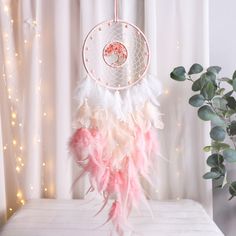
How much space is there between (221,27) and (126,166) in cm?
108

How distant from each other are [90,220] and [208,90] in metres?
0.75

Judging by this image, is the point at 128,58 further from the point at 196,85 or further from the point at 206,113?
the point at 206,113

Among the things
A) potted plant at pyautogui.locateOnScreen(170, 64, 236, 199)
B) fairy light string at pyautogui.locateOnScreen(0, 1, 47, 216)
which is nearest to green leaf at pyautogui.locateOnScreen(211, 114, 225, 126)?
potted plant at pyautogui.locateOnScreen(170, 64, 236, 199)

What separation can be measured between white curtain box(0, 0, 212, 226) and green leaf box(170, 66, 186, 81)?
134 millimetres

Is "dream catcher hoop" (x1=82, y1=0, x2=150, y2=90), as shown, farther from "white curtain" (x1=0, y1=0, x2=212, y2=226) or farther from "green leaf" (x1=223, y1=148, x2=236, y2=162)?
"green leaf" (x1=223, y1=148, x2=236, y2=162)

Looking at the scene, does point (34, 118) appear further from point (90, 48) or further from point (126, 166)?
point (126, 166)

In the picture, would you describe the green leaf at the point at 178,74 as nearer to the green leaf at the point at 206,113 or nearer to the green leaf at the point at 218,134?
the green leaf at the point at 206,113

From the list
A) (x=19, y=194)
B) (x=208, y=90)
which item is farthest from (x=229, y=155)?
(x=19, y=194)

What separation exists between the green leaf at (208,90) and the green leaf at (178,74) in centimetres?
11

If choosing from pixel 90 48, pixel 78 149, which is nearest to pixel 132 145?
pixel 78 149

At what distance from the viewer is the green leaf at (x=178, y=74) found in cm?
179

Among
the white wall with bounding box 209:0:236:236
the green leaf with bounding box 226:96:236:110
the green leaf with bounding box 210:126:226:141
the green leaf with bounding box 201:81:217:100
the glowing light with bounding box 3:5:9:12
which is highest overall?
the glowing light with bounding box 3:5:9:12

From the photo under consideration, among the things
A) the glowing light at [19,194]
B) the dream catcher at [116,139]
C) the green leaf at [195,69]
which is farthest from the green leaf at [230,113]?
the glowing light at [19,194]

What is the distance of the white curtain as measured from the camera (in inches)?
75.9
